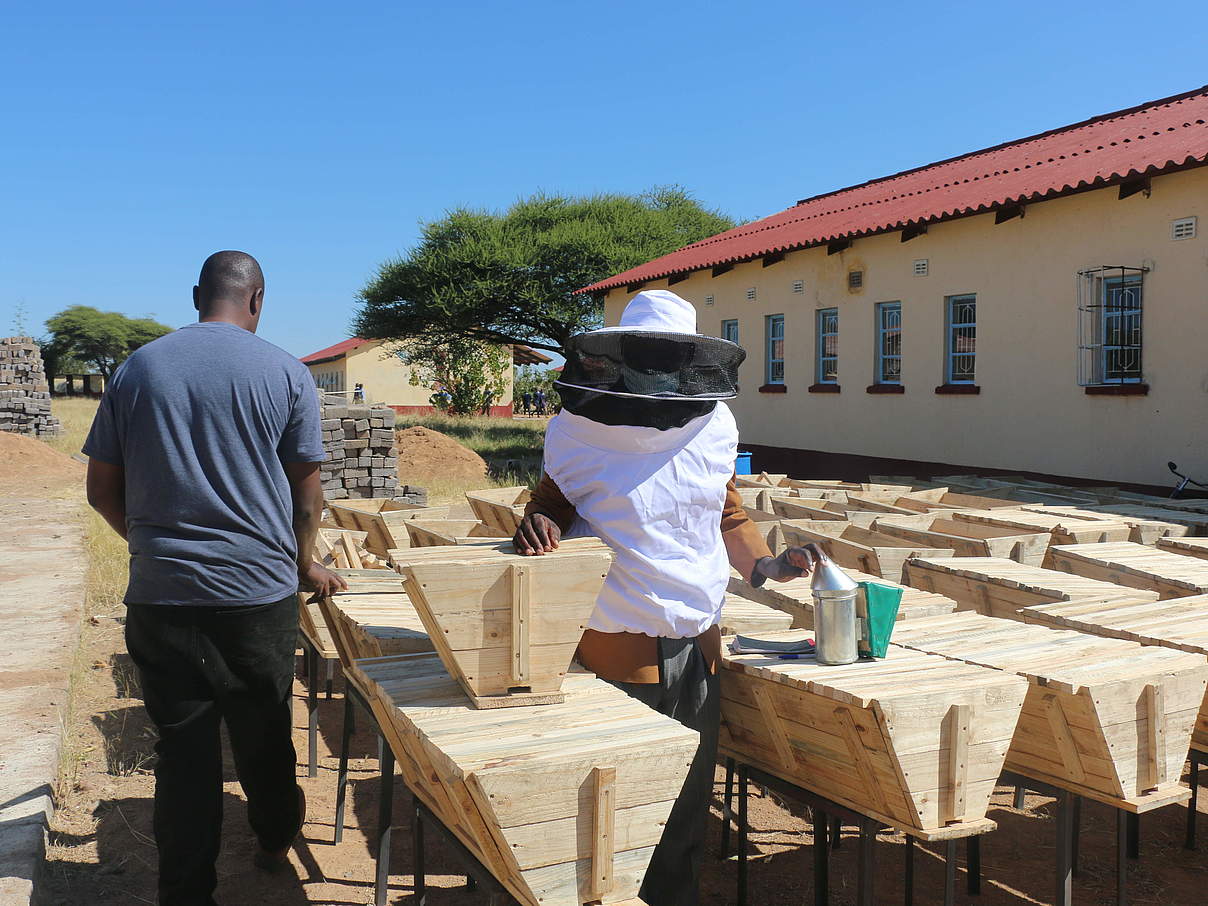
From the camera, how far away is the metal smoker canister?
10.2 feet

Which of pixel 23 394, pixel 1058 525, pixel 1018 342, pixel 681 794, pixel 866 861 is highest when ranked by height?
pixel 1018 342

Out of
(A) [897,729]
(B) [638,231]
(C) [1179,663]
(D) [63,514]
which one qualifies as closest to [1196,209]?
(C) [1179,663]

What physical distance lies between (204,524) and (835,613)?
1913mm

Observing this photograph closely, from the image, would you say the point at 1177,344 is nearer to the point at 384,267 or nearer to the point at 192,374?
the point at 192,374

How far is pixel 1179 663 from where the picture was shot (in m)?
3.25

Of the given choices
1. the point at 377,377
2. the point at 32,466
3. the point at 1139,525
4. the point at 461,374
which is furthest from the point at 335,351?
the point at 1139,525

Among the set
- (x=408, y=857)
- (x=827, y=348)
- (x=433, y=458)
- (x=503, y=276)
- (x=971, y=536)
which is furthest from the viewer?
(x=503, y=276)

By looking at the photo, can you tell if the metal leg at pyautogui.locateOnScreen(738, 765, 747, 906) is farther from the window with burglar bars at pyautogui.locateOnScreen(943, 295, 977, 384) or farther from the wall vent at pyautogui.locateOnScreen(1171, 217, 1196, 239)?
the window with burglar bars at pyautogui.locateOnScreen(943, 295, 977, 384)

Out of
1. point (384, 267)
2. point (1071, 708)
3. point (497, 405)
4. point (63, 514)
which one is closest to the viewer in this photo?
point (1071, 708)

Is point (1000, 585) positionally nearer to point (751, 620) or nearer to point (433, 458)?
point (751, 620)

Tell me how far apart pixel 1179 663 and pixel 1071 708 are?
1.53 feet

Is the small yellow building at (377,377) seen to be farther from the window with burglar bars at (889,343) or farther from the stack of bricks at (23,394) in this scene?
the window with burglar bars at (889,343)

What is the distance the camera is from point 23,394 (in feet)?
80.4

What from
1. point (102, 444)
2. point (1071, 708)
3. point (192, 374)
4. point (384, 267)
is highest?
point (384, 267)
